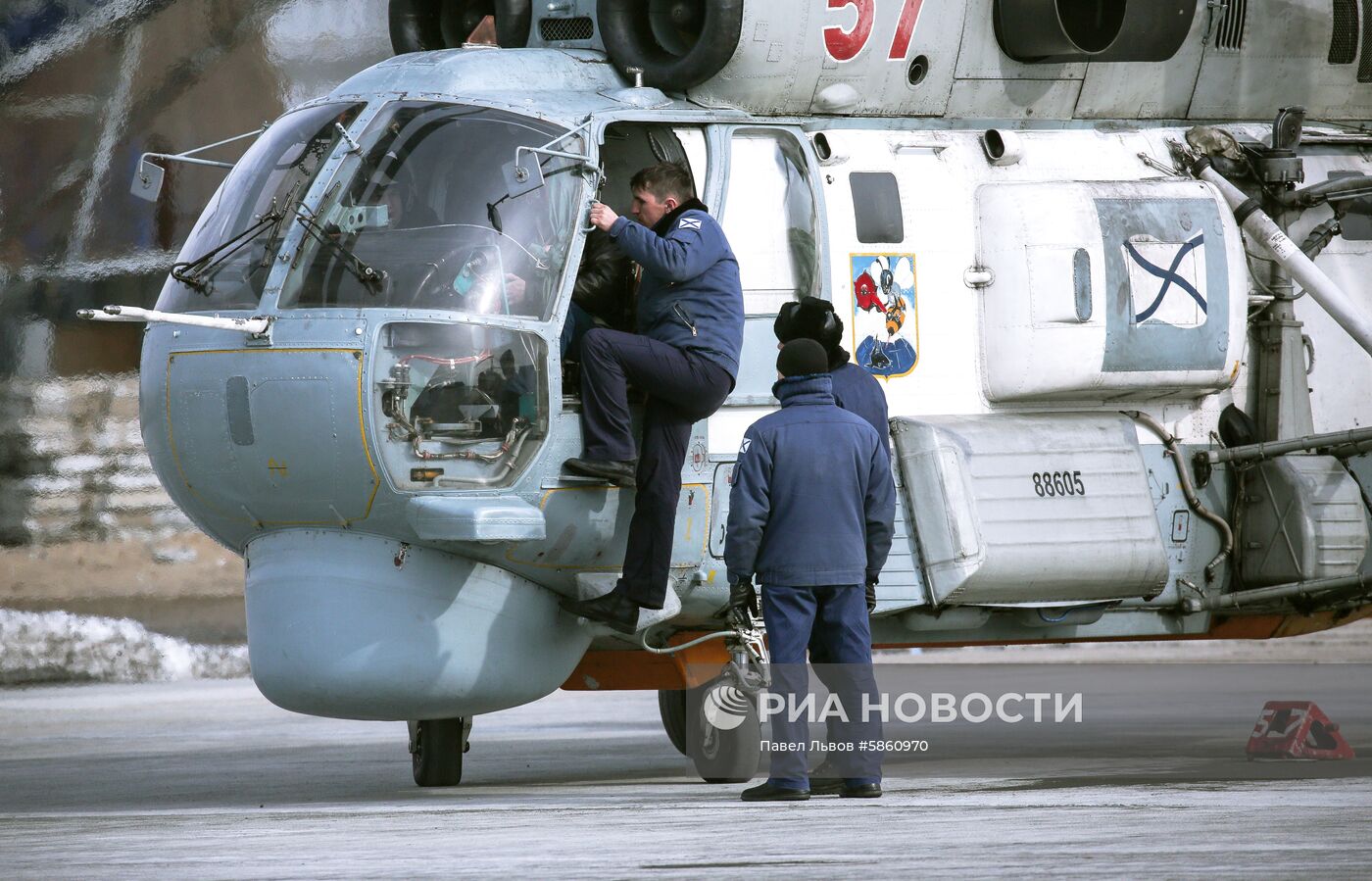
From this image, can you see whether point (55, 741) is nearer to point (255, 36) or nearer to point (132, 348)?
point (132, 348)

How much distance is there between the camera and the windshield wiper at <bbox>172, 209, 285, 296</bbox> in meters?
8.80

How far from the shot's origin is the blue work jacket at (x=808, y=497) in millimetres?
8180

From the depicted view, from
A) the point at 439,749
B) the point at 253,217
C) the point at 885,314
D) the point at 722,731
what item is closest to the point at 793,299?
the point at 885,314

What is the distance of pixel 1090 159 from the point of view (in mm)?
10438

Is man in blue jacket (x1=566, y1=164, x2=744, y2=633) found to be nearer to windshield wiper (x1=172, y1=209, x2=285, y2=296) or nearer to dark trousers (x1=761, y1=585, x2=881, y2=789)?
dark trousers (x1=761, y1=585, x2=881, y2=789)

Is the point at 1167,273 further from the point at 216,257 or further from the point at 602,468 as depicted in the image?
the point at 216,257

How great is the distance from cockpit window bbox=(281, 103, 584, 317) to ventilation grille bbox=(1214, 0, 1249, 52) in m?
4.02

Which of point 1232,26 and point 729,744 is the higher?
point 1232,26

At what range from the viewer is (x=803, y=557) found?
8164mm

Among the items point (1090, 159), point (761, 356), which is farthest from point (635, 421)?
point (1090, 159)

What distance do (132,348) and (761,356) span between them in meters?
9.07

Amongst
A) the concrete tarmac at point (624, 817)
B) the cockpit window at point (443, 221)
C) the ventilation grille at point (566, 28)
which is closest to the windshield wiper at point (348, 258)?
the cockpit window at point (443, 221)

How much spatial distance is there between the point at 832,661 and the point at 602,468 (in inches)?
49.0

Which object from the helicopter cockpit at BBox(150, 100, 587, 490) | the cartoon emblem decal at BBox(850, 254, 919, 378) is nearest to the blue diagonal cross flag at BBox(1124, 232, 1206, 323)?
the cartoon emblem decal at BBox(850, 254, 919, 378)
